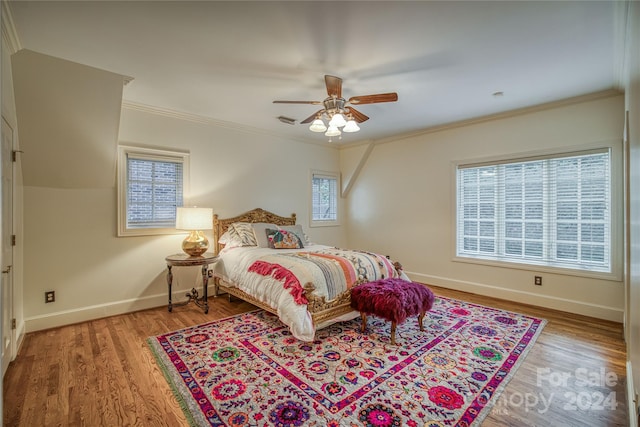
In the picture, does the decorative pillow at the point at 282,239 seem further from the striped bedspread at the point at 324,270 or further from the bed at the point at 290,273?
the striped bedspread at the point at 324,270

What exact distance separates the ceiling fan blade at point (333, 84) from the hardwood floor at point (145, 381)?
2.75m

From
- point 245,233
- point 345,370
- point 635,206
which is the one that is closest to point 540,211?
point 635,206

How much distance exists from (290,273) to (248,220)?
2037mm

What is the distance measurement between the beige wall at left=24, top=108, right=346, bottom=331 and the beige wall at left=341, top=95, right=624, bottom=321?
73.2 inches

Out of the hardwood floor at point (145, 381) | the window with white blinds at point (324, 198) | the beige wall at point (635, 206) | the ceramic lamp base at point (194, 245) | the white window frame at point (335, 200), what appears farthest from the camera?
the window with white blinds at point (324, 198)

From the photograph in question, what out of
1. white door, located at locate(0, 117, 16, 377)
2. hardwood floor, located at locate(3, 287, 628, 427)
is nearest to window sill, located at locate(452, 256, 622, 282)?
hardwood floor, located at locate(3, 287, 628, 427)

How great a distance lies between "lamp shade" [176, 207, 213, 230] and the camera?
3.63m

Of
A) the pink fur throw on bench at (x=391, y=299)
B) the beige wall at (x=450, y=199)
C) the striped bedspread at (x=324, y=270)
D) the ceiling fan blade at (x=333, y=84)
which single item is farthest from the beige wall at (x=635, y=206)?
the striped bedspread at (x=324, y=270)

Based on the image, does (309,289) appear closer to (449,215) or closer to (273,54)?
(273,54)

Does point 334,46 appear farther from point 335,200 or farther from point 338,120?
point 335,200

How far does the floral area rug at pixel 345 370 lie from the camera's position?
185 centimetres

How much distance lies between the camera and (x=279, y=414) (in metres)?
1.84

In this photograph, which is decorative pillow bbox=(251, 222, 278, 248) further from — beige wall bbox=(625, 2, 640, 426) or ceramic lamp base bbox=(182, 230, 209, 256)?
beige wall bbox=(625, 2, 640, 426)

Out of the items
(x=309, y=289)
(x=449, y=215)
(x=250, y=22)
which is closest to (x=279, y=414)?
(x=309, y=289)
